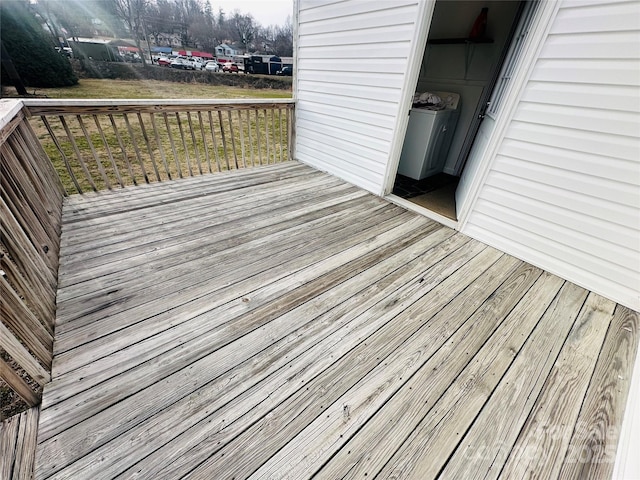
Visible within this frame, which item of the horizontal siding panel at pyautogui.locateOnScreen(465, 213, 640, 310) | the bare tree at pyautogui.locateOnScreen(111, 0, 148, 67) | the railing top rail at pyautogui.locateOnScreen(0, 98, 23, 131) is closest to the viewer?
the railing top rail at pyautogui.locateOnScreen(0, 98, 23, 131)

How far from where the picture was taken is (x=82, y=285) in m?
1.56

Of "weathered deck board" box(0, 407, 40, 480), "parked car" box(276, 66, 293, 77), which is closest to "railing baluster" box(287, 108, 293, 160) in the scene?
"weathered deck board" box(0, 407, 40, 480)

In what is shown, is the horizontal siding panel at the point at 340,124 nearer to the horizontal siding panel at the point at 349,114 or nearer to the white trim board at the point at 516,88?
the horizontal siding panel at the point at 349,114

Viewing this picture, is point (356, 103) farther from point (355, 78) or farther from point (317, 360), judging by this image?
point (317, 360)

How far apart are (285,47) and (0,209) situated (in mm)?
9085

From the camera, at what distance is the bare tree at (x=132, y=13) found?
7.11 meters

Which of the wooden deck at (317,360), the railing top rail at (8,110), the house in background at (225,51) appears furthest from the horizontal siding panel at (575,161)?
the house in background at (225,51)

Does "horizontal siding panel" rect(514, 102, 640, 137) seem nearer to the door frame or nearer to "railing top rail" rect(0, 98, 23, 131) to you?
the door frame

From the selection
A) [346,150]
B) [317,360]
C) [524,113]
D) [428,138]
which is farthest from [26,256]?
[428,138]

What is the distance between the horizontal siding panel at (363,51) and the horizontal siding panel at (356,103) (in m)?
0.34

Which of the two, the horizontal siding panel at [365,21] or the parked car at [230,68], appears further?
the parked car at [230,68]

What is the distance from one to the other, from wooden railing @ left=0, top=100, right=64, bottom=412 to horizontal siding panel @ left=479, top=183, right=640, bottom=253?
2878mm

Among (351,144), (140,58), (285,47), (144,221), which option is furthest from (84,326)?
(140,58)

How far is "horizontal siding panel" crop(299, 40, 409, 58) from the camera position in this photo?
2477mm
